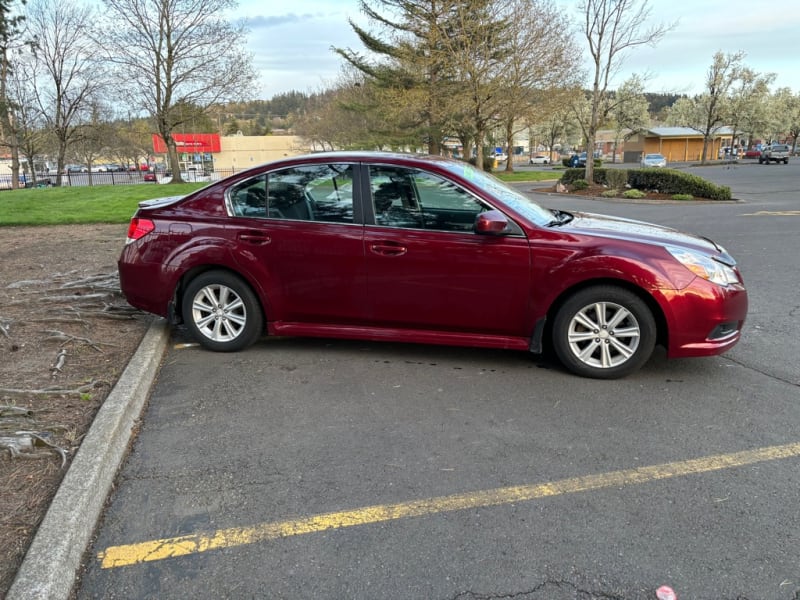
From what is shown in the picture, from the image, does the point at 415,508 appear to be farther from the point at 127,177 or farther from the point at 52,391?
the point at 127,177

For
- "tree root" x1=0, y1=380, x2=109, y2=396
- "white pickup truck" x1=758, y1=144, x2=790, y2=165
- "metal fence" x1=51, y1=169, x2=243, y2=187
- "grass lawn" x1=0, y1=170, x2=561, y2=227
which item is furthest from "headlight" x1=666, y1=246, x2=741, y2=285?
"white pickup truck" x1=758, y1=144, x2=790, y2=165

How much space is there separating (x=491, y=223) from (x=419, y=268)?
0.65 meters

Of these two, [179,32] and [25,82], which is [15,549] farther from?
[25,82]

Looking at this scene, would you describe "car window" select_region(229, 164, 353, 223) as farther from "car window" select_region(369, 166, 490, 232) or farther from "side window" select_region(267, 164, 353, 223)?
"car window" select_region(369, 166, 490, 232)

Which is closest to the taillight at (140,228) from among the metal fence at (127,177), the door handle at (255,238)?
the door handle at (255,238)

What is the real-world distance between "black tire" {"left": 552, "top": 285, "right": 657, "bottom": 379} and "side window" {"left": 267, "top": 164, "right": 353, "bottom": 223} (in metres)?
1.86

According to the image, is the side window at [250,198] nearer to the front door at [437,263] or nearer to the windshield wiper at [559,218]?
the front door at [437,263]

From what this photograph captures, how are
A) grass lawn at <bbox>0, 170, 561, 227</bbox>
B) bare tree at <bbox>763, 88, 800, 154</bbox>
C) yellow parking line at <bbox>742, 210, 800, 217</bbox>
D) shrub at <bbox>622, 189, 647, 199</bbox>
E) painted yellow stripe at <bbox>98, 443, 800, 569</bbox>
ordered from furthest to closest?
bare tree at <bbox>763, 88, 800, 154</bbox>, shrub at <bbox>622, 189, 647, 199</bbox>, yellow parking line at <bbox>742, 210, 800, 217</bbox>, grass lawn at <bbox>0, 170, 561, 227</bbox>, painted yellow stripe at <bbox>98, 443, 800, 569</bbox>

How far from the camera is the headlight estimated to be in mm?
4047

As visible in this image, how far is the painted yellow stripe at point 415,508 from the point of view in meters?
2.46

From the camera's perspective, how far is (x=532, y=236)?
4.17 m

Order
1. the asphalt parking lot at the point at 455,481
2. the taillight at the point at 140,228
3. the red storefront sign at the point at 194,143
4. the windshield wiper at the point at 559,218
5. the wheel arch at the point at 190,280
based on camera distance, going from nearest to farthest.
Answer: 1. the asphalt parking lot at the point at 455,481
2. the windshield wiper at the point at 559,218
3. the wheel arch at the point at 190,280
4. the taillight at the point at 140,228
5. the red storefront sign at the point at 194,143

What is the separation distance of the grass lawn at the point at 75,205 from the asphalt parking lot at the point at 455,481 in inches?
A: 425

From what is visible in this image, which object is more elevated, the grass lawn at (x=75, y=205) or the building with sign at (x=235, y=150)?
the building with sign at (x=235, y=150)
